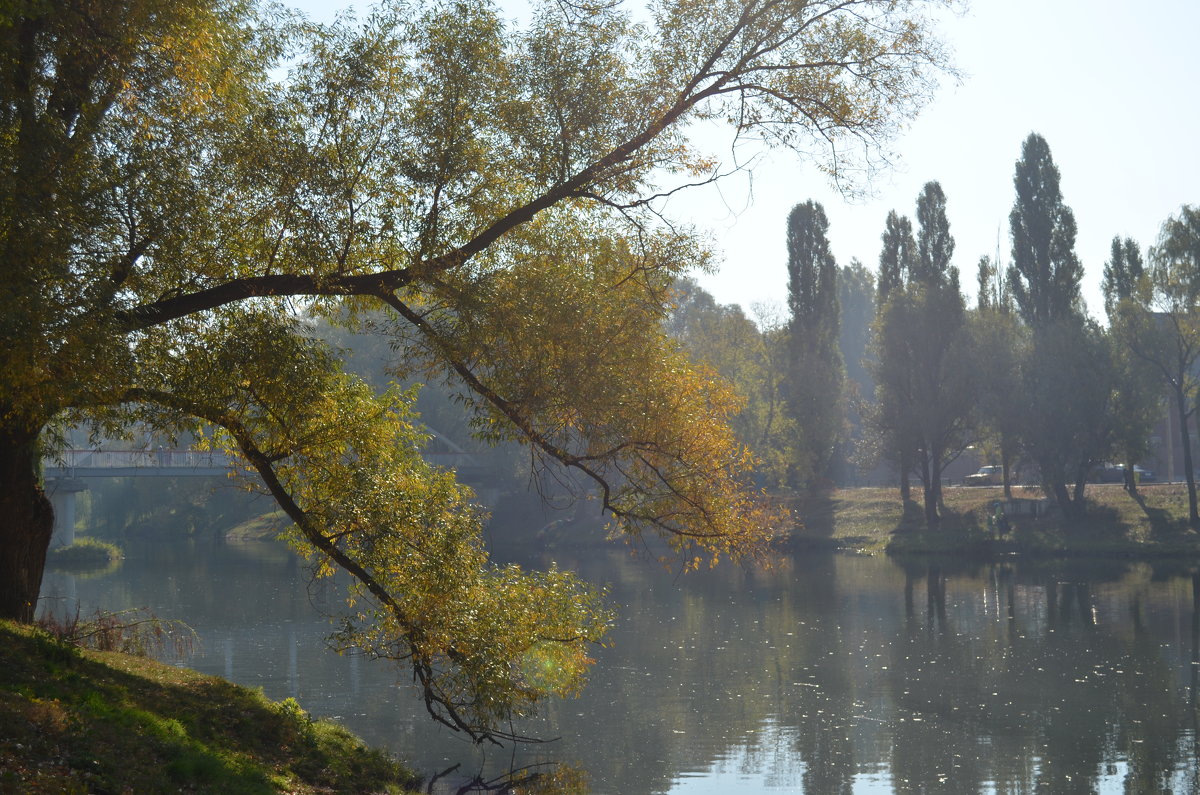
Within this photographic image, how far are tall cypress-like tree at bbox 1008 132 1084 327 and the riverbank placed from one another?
44401mm

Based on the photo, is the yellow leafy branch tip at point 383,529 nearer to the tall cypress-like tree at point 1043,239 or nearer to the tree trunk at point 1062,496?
the tree trunk at point 1062,496

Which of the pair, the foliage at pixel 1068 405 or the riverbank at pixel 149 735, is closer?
the riverbank at pixel 149 735

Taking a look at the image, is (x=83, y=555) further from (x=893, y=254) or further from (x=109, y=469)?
(x=893, y=254)

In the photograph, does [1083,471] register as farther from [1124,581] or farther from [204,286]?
[204,286]

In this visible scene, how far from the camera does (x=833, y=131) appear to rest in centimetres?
1312

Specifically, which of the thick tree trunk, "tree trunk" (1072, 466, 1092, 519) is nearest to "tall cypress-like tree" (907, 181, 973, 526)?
"tree trunk" (1072, 466, 1092, 519)

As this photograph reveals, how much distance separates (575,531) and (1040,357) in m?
26.8

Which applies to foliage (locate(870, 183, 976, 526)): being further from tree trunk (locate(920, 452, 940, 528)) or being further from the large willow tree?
the large willow tree

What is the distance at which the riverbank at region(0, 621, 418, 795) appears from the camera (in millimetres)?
8531

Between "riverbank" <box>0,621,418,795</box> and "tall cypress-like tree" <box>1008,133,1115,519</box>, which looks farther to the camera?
"tall cypress-like tree" <box>1008,133,1115,519</box>

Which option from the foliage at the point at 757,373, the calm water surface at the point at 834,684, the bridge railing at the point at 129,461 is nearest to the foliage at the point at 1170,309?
A: the calm water surface at the point at 834,684

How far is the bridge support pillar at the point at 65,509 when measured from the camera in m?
53.6

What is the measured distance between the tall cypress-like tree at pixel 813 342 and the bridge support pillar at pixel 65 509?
37.1 m

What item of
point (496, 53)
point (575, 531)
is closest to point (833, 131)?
point (496, 53)
